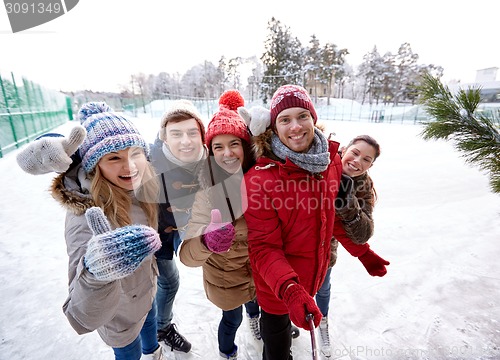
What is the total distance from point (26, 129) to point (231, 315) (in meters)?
11.6

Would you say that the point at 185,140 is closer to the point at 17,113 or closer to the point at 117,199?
the point at 117,199

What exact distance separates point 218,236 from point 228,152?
1.93 feet

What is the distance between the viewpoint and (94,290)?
0.92m

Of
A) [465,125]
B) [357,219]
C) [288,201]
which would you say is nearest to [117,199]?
[288,201]

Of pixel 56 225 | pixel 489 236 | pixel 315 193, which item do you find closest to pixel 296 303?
pixel 315 193

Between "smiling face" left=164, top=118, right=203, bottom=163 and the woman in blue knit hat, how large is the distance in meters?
0.25

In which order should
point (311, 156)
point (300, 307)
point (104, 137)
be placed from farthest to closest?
1. point (311, 156)
2. point (104, 137)
3. point (300, 307)

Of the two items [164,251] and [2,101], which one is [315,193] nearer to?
[164,251]

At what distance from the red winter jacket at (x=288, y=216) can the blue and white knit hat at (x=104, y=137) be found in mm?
674

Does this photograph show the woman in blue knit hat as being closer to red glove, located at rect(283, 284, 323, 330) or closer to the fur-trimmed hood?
the fur-trimmed hood

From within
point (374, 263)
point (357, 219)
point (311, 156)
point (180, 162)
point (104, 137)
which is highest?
point (104, 137)

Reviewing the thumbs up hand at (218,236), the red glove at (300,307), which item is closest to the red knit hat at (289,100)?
the thumbs up hand at (218,236)

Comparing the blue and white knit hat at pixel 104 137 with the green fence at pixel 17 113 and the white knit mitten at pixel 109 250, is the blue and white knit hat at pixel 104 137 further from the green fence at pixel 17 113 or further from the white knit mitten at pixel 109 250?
the green fence at pixel 17 113

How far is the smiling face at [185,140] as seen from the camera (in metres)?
1.68
